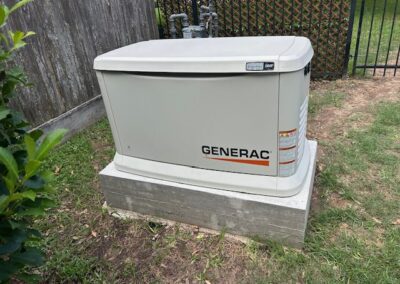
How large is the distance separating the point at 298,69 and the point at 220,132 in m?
0.54

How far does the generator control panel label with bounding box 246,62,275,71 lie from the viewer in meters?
1.52

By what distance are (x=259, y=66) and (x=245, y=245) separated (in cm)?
110

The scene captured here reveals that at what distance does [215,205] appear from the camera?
1.99 m

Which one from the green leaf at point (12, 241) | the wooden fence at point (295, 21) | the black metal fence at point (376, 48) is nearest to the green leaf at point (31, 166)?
the green leaf at point (12, 241)

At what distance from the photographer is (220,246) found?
→ 79.1 inches

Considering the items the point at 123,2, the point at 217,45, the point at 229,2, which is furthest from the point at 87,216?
the point at 229,2

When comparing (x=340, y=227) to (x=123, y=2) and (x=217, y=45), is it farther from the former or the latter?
(x=123, y=2)

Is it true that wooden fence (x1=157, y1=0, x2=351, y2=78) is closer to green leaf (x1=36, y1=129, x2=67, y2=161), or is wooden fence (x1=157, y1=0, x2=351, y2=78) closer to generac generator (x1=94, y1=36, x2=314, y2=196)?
generac generator (x1=94, y1=36, x2=314, y2=196)

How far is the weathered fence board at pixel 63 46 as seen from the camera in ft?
9.61

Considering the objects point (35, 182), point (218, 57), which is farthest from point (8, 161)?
point (218, 57)

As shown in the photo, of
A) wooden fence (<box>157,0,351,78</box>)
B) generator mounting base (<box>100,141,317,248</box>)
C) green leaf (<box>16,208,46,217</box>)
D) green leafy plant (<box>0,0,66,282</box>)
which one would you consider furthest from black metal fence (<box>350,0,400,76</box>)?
green leaf (<box>16,208,46,217</box>)

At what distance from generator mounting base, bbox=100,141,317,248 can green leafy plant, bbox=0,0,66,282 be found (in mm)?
937

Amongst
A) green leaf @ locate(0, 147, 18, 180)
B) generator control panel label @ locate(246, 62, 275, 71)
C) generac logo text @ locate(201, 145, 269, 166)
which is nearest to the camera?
green leaf @ locate(0, 147, 18, 180)

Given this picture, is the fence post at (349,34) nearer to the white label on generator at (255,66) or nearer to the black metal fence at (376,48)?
the black metal fence at (376,48)
